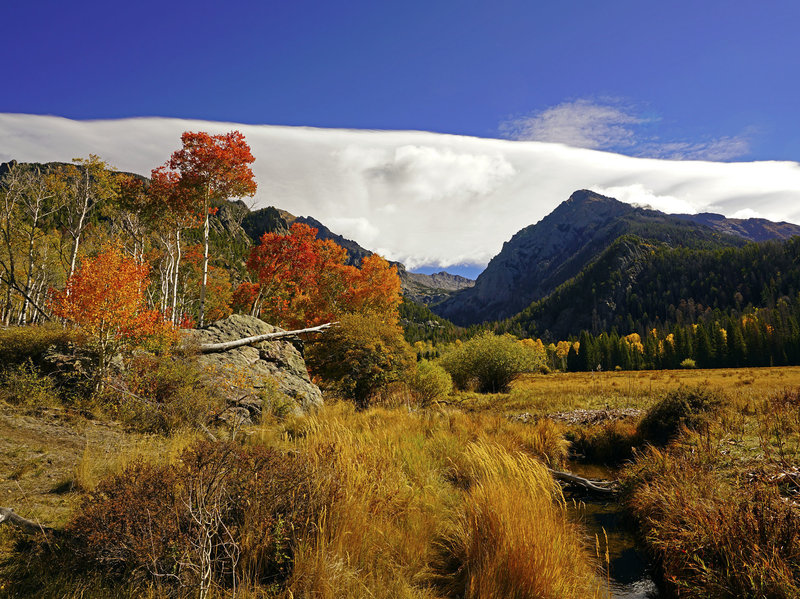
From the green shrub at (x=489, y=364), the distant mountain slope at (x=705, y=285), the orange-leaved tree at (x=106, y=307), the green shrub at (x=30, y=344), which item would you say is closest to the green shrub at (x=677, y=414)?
the orange-leaved tree at (x=106, y=307)

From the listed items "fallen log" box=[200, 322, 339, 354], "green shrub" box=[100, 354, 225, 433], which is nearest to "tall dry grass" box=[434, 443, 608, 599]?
"green shrub" box=[100, 354, 225, 433]

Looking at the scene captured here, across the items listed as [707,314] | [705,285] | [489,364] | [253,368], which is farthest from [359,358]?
[705,285]

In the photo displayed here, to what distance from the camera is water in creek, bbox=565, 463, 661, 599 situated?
5887 mm

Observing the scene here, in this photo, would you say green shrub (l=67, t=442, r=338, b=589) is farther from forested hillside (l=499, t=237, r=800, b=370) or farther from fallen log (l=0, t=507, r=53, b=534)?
forested hillside (l=499, t=237, r=800, b=370)

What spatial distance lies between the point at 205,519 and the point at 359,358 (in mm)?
13099

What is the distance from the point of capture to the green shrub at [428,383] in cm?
1947

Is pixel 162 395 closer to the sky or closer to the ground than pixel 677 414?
closer to the sky

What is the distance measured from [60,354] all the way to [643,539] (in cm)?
1354

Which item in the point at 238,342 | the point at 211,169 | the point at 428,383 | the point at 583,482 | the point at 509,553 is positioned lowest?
the point at 583,482

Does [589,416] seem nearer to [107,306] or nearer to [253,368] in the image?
[253,368]

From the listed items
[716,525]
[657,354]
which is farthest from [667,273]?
[716,525]

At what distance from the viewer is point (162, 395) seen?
30.2 feet

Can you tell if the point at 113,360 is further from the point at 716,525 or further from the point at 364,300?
the point at 364,300

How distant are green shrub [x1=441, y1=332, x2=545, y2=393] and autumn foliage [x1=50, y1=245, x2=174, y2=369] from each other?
26264 mm
